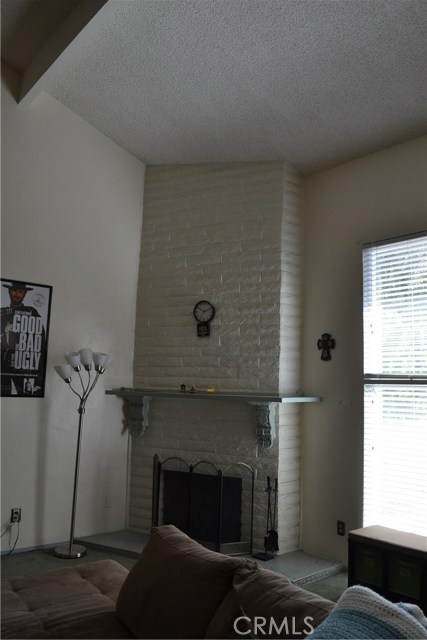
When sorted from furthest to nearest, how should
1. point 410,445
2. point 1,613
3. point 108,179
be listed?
point 108,179, point 410,445, point 1,613

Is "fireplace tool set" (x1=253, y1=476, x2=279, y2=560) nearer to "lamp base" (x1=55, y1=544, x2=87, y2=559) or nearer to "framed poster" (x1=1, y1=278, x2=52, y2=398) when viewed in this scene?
"lamp base" (x1=55, y1=544, x2=87, y2=559)

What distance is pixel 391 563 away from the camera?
2.90m

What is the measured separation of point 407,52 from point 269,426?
266cm

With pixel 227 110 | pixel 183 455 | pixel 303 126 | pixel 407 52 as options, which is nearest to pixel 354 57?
pixel 407 52

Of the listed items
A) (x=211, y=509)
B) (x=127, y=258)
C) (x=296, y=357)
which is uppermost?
(x=127, y=258)

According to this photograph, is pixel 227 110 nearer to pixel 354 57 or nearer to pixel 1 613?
pixel 354 57

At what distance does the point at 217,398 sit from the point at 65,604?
2.27 meters

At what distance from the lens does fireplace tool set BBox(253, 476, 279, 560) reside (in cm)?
410

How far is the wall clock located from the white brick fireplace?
0.05 m

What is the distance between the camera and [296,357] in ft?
14.9

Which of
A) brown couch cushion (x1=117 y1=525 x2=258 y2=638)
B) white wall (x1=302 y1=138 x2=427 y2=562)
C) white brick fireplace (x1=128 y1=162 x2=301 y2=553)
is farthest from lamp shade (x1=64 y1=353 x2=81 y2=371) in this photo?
brown couch cushion (x1=117 y1=525 x2=258 y2=638)

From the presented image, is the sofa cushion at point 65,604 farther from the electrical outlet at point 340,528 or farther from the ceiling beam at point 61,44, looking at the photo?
the ceiling beam at point 61,44

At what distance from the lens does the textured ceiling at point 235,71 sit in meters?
3.24

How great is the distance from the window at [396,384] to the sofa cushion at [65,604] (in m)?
1.97
